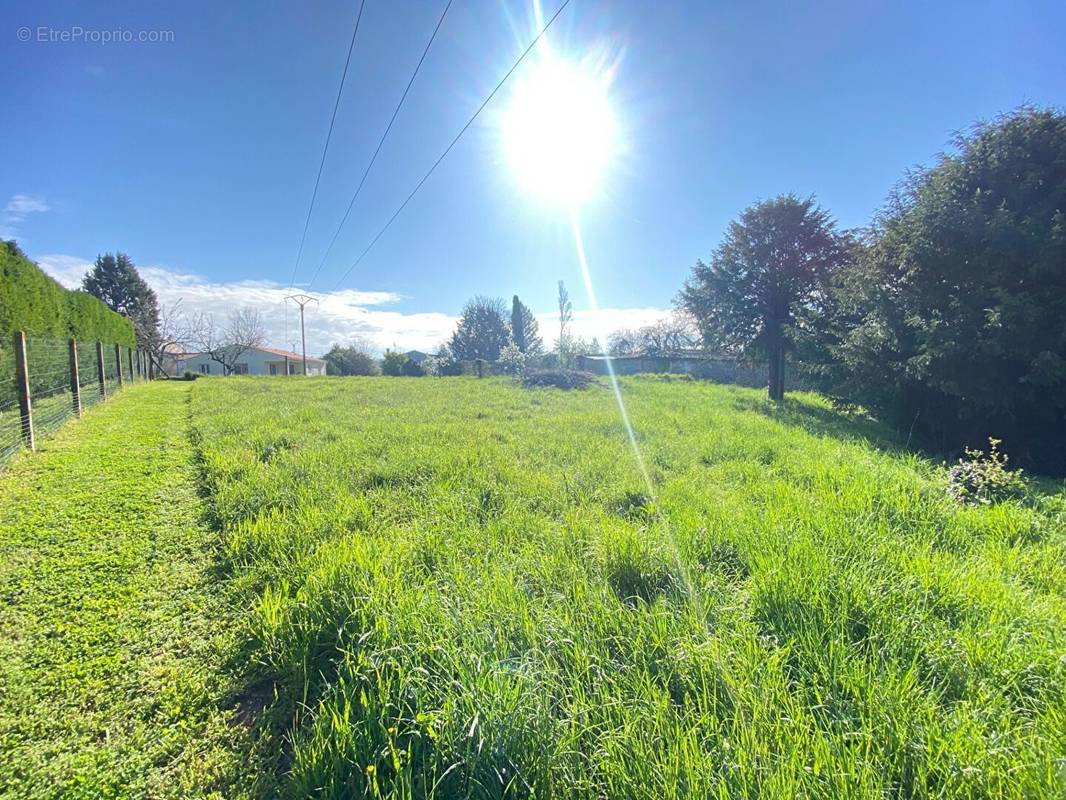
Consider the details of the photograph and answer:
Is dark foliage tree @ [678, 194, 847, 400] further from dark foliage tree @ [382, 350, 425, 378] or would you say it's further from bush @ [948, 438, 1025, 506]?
dark foliage tree @ [382, 350, 425, 378]

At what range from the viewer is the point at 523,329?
49.1m

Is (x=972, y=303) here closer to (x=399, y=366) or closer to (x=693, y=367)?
(x=693, y=367)

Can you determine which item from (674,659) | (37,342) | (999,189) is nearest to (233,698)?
(674,659)

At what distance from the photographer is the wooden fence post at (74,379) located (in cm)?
732

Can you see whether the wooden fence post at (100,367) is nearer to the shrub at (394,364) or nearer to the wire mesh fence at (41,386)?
the wire mesh fence at (41,386)

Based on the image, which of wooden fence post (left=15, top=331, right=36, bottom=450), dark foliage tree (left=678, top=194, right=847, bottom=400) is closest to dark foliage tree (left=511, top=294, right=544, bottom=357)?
dark foliage tree (left=678, top=194, right=847, bottom=400)

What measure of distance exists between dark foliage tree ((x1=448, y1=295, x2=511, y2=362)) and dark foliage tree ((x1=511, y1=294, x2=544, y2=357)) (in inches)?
64.7

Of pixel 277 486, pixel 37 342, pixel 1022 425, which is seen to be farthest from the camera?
pixel 1022 425

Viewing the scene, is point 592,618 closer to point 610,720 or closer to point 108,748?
point 610,720

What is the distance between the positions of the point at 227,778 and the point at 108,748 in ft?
1.63

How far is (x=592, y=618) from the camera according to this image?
1995 mm

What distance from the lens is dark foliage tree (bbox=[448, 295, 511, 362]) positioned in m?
46.0

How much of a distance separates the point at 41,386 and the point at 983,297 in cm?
1471

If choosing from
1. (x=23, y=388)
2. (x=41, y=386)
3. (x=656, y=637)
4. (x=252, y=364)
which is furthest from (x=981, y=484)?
(x=252, y=364)
